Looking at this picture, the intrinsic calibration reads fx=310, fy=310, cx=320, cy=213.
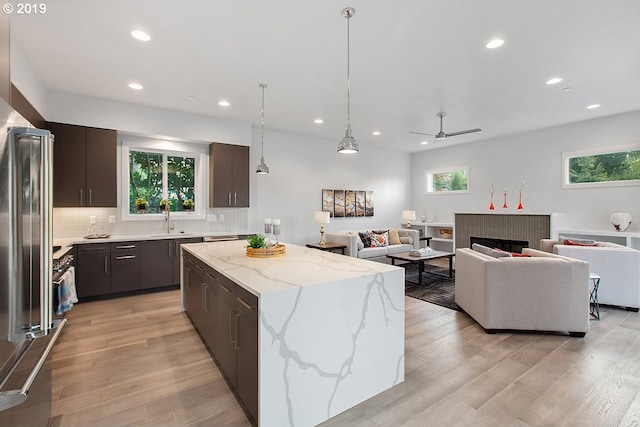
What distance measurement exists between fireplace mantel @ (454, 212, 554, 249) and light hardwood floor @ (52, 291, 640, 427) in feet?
9.18

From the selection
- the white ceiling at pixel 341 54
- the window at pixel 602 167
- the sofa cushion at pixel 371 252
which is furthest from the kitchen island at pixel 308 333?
the window at pixel 602 167

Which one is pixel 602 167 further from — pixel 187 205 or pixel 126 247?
pixel 126 247

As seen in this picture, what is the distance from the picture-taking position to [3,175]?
1071 mm

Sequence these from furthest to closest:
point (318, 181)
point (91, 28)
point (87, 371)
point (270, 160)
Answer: point (318, 181), point (270, 160), point (91, 28), point (87, 371)

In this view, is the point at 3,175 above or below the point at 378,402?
above

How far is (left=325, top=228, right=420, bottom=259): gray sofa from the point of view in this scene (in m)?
6.32

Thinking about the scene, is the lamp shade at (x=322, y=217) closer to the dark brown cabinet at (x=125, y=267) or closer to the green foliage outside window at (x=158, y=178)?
the green foliage outside window at (x=158, y=178)

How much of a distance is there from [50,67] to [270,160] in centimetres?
366

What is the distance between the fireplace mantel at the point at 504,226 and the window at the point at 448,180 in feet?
2.82

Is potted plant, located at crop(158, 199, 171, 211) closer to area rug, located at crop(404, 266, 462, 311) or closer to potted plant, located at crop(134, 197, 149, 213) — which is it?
potted plant, located at crop(134, 197, 149, 213)

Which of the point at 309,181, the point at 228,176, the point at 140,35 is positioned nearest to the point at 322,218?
the point at 309,181

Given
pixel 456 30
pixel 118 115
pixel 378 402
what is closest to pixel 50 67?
pixel 118 115

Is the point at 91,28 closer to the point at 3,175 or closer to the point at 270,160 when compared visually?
the point at 3,175

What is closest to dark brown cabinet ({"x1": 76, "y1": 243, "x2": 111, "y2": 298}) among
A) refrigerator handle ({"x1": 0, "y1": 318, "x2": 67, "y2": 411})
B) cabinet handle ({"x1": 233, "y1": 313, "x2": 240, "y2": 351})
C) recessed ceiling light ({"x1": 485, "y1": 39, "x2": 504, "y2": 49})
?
cabinet handle ({"x1": 233, "y1": 313, "x2": 240, "y2": 351})
